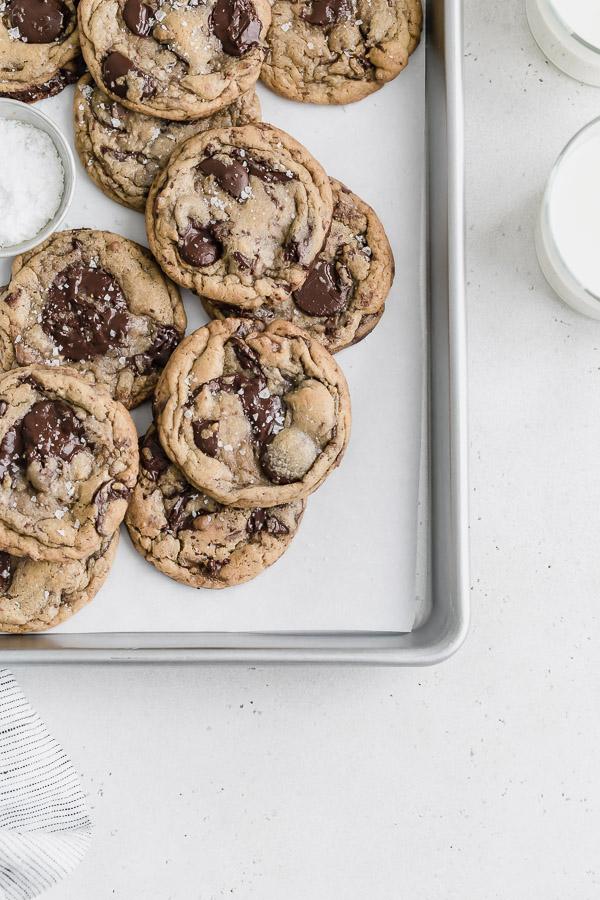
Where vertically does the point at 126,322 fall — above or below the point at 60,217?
below

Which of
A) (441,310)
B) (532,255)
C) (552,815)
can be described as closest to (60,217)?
(441,310)

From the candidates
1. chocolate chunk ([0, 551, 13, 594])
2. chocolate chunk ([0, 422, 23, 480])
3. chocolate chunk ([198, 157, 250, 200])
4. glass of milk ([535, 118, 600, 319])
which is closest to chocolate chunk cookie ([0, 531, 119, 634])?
chocolate chunk ([0, 551, 13, 594])

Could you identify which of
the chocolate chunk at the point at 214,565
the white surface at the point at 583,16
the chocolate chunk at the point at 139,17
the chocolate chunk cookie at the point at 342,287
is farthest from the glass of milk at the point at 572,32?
the chocolate chunk at the point at 214,565

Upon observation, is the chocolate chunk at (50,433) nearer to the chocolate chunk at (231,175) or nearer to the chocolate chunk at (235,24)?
the chocolate chunk at (231,175)

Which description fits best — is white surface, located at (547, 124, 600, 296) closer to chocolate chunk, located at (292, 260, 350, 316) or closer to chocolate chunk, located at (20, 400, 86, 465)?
chocolate chunk, located at (292, 260, 350, 316)

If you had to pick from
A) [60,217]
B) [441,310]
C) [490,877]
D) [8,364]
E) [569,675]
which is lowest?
[490,877]

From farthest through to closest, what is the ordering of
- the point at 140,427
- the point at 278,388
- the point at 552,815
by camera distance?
the point at 552,815, the point at 140,427, the point at 278,388

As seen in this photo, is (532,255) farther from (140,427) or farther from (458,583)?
(140,427)
